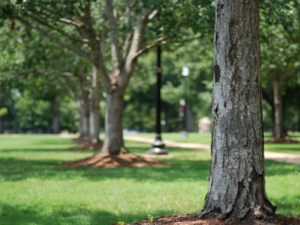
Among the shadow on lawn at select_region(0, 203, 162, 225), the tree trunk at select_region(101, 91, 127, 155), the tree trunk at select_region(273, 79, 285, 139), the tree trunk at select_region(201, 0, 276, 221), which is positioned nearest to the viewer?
the tree trunk at select_region(201, 0, 276, 221)

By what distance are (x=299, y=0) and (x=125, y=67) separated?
653cm

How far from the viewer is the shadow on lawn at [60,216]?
5.13m

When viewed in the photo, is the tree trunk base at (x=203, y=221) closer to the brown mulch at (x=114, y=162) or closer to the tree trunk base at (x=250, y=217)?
the tree trunk base at (x=250, y=217)

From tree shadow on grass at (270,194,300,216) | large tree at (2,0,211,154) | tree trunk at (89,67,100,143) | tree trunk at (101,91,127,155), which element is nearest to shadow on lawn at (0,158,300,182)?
tree trunk at (101,91,127,155)

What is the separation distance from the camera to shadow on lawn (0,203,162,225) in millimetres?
5126

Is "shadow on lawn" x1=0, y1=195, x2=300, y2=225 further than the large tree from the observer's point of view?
No

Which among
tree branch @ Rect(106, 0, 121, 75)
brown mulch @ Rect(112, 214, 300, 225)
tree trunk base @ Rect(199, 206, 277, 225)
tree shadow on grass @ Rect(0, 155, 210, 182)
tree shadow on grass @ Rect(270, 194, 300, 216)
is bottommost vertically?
tree shadow on grass @ Rect(0, 155, 210, 182)

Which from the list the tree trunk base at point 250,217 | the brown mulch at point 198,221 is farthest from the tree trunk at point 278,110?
the tree trunk base at point 250,217

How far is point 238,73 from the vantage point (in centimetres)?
413

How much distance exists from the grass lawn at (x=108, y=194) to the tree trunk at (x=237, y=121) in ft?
5.51

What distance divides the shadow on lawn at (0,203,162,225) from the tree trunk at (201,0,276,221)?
165 centimetres

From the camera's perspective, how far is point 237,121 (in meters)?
4.06

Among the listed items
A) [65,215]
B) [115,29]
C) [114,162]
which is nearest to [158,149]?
[114,162]

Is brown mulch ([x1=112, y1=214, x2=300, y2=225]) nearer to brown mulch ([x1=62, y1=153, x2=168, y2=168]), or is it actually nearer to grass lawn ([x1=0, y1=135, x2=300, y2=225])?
grass lawn ([x1=0, y1=135, x2=300, y2=225])
